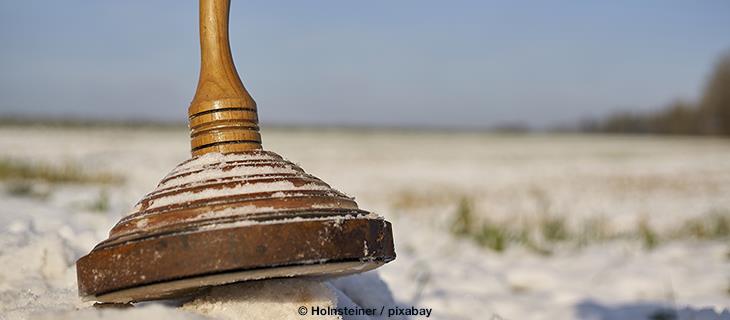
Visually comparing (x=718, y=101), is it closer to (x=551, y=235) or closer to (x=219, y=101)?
(x=551, y=235)

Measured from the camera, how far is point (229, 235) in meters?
1.67

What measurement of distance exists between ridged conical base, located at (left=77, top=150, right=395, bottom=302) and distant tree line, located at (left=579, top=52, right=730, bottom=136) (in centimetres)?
7246

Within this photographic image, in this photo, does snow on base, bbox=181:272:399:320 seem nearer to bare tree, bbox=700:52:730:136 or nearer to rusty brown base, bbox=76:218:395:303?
rusty brown base, bbox=76:218:395:303

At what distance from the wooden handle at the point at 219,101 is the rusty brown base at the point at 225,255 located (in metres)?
0.38

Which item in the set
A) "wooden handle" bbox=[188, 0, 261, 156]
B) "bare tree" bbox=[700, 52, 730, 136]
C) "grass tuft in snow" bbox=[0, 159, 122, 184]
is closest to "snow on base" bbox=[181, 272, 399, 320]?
"wooden handle" bbox=[188, 0, 261, 156]

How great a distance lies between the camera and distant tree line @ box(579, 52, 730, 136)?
2697 inches

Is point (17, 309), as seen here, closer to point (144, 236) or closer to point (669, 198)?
point (144, 236)

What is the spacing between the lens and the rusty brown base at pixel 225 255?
166 centimetres

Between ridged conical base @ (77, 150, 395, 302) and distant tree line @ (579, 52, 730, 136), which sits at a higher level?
distant tree line @ (579, 52, 730, 136)

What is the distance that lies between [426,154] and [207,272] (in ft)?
87.6

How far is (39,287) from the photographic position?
2496mm

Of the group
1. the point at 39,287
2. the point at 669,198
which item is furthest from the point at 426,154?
the point at 39,287

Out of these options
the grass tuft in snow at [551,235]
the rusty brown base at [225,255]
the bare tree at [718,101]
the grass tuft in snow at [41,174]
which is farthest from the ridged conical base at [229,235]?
the bare tree at [718,101]

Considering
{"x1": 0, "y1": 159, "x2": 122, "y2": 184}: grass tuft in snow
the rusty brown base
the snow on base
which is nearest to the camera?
the rusty brown base
